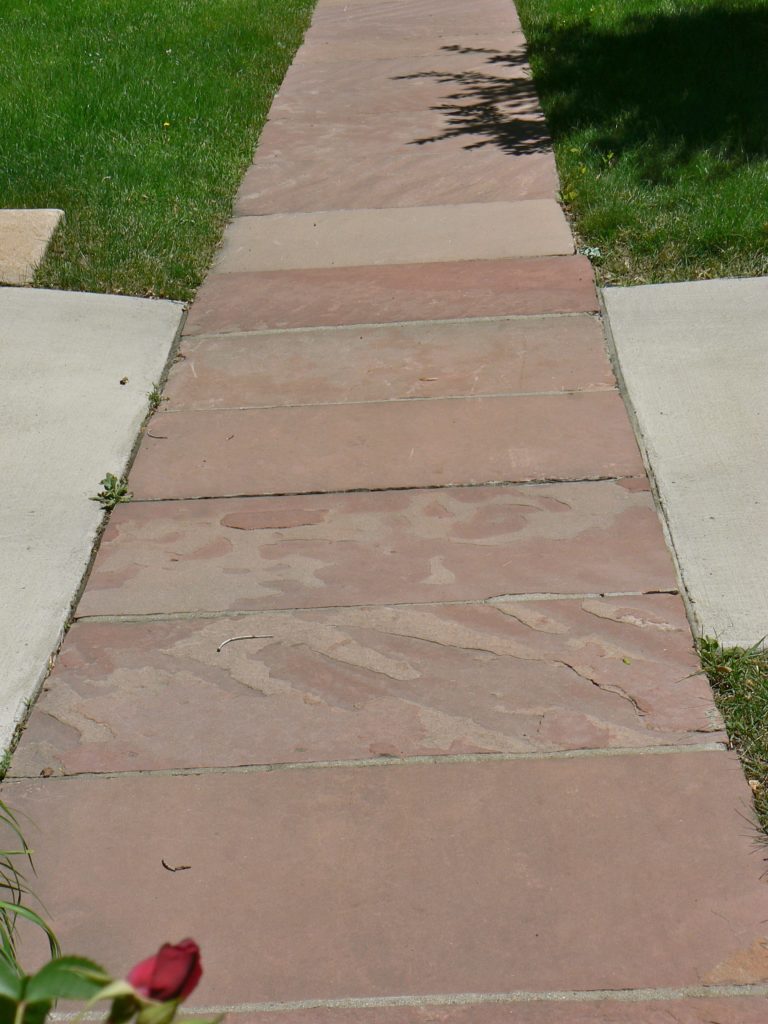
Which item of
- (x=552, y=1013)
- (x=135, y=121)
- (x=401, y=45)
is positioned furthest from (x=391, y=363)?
(x=401, y=45)

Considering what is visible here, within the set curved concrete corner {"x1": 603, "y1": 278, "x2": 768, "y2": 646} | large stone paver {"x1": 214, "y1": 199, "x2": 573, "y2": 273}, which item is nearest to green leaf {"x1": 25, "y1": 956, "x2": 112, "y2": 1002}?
curved concrete corner {"x1": 603, "y1": 278, "x2": 768, "y2": 646}

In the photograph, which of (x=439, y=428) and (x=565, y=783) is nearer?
(x=565, y=783)

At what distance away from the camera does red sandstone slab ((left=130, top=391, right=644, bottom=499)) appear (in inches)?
169

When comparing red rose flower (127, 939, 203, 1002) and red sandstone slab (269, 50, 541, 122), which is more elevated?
red rose flower (127, 939, 203, 1002)

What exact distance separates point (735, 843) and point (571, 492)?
5.42 ft

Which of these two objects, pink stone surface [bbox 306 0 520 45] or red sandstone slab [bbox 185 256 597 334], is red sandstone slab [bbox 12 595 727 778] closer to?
red sandstone slab [bbox 185 256 597 334]

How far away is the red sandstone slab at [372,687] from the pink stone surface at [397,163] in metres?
3.93

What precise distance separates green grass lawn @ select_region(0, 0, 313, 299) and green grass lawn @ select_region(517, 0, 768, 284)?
2.06 m

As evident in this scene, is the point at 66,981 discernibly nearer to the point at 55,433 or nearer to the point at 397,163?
the point at 55,433

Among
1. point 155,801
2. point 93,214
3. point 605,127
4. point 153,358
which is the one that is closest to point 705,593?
point 155,801

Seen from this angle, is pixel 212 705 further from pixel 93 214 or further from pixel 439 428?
pixel 93 214

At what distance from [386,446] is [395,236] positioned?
88.6 inches

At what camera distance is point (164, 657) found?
11.3 ft

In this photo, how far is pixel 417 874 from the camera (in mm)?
2701
